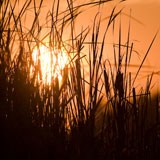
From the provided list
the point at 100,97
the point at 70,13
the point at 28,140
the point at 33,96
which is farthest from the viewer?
the point at 70,13

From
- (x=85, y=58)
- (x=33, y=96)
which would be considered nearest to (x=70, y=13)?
(x=85, y=58)

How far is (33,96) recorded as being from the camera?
1.51m

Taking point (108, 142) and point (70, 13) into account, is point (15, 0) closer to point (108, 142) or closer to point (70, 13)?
point (70, 13)

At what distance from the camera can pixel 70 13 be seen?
5.94 ft

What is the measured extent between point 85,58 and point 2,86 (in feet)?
1.61

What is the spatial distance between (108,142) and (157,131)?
9.3 inches

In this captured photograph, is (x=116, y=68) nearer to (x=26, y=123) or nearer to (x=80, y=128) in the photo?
(x=80, y=128)

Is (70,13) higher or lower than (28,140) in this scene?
higher

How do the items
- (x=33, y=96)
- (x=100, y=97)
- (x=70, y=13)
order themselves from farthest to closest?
1. (x=70, y=13)
2. (x=100, y=97)
3. (x=33, y=96)

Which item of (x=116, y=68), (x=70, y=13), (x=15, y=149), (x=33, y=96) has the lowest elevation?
(x=15, y=149)

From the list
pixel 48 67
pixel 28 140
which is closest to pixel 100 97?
pixel 48 67

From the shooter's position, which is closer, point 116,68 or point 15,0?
point 116,68

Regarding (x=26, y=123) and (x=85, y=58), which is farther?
(x=85, y=58)

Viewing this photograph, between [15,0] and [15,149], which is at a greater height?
[15,0]
